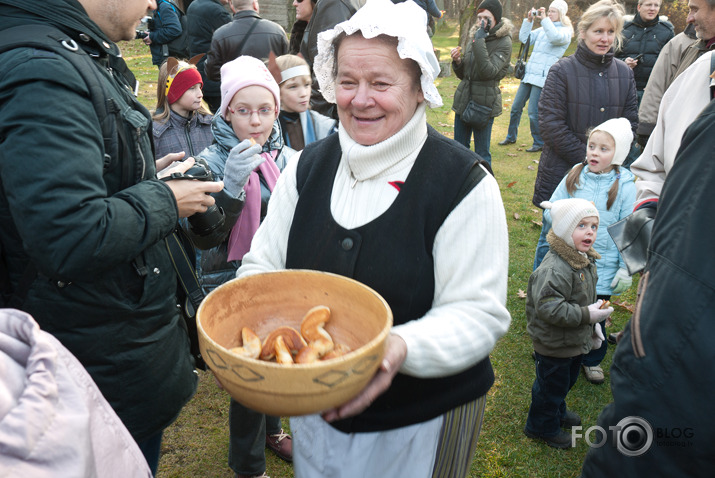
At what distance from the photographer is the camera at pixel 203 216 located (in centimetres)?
196

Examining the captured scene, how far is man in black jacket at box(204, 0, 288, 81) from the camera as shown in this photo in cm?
475

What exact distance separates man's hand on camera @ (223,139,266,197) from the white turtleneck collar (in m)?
0.86

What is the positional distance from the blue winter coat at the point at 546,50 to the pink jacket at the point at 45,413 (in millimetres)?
8351

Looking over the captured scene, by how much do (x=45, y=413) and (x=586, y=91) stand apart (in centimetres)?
471

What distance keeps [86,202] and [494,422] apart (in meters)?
2.79

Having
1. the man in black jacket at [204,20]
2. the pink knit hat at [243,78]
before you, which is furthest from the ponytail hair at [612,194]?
the man in black jacket at [204,20]

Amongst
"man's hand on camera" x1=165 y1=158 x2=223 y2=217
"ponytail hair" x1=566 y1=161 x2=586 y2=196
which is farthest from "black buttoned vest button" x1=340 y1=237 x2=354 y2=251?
"ponytail hair" x1=566 y1=161 x2=586 y2=196

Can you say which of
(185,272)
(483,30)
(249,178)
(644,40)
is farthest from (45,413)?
(644,40)

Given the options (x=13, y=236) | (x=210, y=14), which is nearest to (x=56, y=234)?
(x=13, y=236)

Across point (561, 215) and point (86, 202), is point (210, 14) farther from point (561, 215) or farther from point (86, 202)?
point (86, 202)

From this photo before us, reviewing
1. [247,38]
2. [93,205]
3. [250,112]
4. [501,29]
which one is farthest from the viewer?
[501,29]

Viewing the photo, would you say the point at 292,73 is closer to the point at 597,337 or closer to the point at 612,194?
the point at 612,194

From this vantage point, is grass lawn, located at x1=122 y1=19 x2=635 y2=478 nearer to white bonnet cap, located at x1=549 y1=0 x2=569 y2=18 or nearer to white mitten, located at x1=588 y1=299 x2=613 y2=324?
white mitten, located at x1=588 y1=299 x2=613 y2=324

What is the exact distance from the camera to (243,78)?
2830mm
